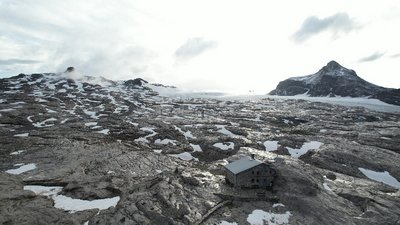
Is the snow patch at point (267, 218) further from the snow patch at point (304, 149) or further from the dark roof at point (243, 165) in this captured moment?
the snow patch at point (304, 149)

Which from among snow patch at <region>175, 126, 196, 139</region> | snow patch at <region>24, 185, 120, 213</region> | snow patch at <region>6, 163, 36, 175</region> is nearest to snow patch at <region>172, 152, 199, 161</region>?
snow patch at <region>175, 126, 196, 139</region>

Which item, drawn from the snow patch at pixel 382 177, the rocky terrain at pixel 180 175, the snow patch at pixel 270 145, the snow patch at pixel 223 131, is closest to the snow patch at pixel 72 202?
the rocky terrain at pixel 180 175

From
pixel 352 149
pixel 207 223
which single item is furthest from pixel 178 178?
pixel 352 149

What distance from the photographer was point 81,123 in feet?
373

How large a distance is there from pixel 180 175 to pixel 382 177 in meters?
48.2

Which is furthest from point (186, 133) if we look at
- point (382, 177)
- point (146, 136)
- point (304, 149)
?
point (382, 177)

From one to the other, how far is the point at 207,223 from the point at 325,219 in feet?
56.7

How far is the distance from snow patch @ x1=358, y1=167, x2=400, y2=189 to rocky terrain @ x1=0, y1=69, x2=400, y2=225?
0.72ft

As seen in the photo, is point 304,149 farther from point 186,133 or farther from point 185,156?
point 186,133

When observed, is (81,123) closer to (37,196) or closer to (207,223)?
(37,196)

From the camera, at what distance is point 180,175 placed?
54.5m

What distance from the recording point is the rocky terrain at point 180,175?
41562 millimetres

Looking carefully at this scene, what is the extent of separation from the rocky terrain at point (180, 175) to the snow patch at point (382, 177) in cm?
22

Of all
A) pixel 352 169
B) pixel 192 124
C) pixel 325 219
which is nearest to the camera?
pixel 325 219
